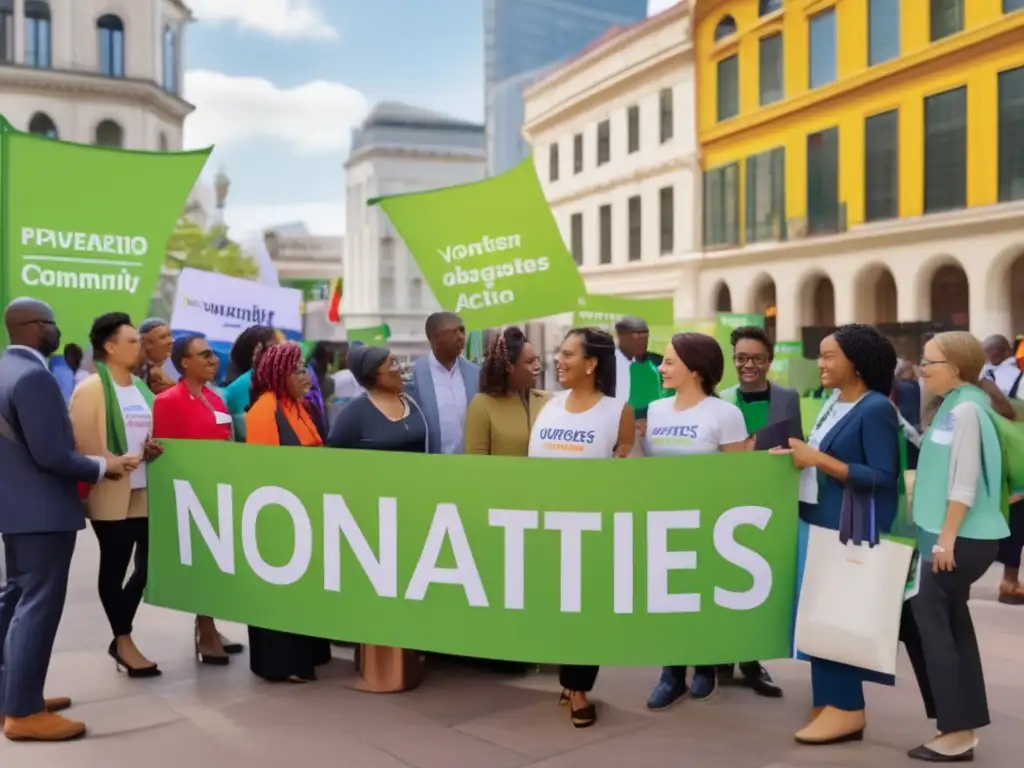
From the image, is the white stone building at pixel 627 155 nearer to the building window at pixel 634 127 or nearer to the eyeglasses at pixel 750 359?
the building window at pixel 634 127

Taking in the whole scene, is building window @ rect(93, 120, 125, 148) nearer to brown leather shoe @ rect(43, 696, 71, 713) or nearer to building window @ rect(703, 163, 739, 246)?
Result: building window @ rect(703, 163, 739, 246)

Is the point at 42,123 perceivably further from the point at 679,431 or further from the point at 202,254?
the point at 679,431

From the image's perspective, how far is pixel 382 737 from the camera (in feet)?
15.0

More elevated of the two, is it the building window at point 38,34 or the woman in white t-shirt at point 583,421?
the building window at point 38,34

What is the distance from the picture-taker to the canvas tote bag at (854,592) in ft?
13.5

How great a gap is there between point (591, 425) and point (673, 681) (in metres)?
1.33

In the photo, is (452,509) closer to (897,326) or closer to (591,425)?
A: (591,425)

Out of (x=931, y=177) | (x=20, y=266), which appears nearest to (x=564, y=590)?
(x=20, y=266)

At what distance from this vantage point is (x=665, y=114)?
35.6 m

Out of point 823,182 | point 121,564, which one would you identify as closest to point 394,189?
point 823,182

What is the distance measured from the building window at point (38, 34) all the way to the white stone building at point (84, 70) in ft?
0.14

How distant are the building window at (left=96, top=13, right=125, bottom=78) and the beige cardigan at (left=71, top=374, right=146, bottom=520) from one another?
45.2m

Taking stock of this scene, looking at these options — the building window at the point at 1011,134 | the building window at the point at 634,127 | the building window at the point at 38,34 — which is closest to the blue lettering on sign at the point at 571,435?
the building window at the point at 1011,134

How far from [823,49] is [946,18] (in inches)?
167
